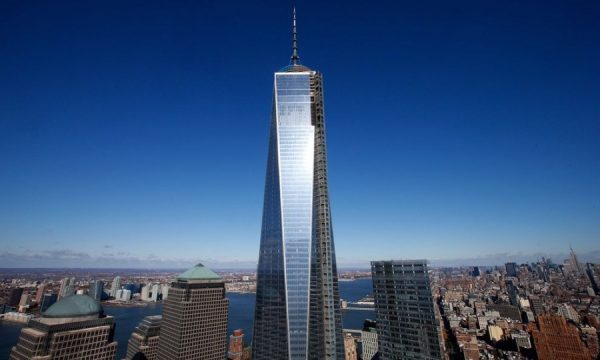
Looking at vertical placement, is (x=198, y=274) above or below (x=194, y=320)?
above

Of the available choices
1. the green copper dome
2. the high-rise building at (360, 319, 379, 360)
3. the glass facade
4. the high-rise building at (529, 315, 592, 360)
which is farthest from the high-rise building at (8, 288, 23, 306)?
the high-rise building at (529, 315, 592, 360)

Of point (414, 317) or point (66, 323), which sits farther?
point (414, 317)

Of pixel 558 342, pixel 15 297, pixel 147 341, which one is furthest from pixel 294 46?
pixel 15 297

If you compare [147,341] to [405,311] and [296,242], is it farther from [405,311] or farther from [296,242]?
[405,311]

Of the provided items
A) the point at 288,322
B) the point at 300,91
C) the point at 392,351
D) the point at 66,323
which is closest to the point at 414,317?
the point at 392,351

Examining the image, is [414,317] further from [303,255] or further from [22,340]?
[22,340]

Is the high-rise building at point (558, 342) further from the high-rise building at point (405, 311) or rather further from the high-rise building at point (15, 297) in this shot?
the high-rise building at point (15, 297)

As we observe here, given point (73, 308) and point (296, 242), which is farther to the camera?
point (296, 242)
